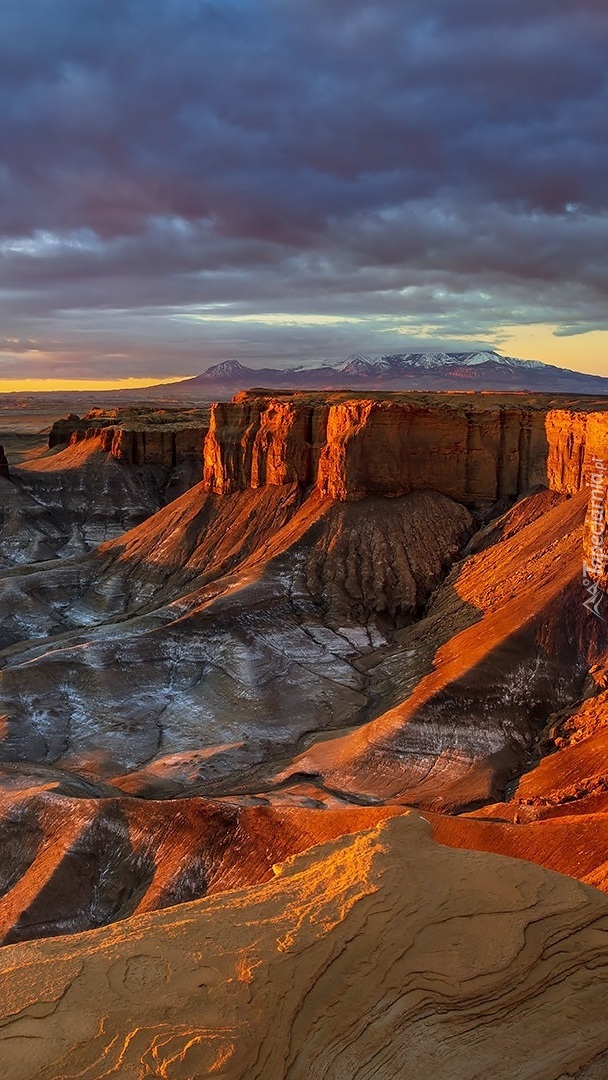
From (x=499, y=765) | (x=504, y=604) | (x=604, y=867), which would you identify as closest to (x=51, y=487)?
(x=504, y=604)

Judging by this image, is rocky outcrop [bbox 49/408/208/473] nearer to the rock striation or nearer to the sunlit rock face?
the rock striation

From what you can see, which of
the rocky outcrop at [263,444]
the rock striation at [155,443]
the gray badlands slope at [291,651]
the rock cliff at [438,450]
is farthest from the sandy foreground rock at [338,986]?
the rock striation at [155,443]

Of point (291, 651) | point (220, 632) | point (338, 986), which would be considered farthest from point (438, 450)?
point (338, 986)

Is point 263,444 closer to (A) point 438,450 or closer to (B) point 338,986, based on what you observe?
(A) point 438,450

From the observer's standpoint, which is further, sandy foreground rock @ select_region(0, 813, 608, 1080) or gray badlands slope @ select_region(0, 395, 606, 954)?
gray badlands slope @ select_region(0, 395, 606, 954)

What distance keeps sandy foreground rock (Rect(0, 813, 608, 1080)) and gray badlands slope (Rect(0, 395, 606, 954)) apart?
16.3 feet

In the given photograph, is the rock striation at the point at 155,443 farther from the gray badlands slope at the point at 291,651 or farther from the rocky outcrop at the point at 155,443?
the gray badlands slope at the point at 291,651

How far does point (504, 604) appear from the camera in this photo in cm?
3525

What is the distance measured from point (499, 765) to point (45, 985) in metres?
21.0

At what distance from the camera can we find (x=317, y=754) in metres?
30.2

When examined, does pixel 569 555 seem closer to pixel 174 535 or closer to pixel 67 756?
pixel 67 756

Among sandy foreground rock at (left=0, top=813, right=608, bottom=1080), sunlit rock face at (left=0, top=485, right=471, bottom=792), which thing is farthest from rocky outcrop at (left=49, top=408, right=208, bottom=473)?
sandy foreground rock at (left=0, top=813, right=608, bottom=1080)

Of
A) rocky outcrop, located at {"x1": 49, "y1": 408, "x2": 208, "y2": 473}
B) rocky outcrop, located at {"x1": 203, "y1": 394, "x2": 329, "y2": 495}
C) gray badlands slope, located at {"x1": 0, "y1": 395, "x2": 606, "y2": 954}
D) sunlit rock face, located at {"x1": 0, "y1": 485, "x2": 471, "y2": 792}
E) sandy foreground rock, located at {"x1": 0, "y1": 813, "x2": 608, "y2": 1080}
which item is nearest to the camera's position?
sandy foreground rock, located at {"x1": 0, "y1": 813, "x2": 608, "y2": 1080}

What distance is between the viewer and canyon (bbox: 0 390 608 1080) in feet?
28.8
